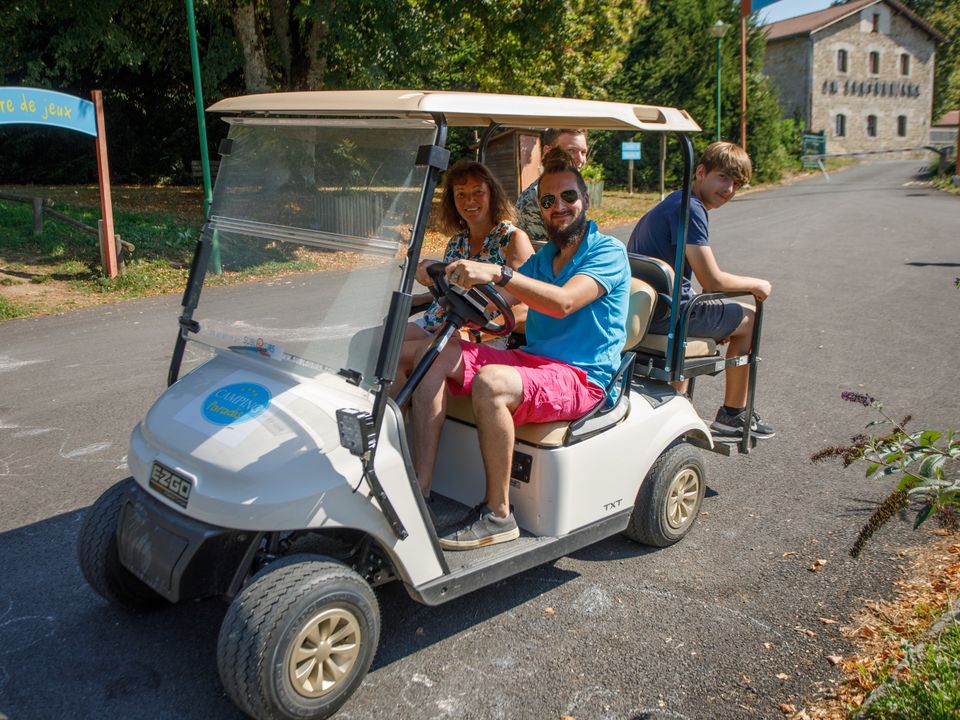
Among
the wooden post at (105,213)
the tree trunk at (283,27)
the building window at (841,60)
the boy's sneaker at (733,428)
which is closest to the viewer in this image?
the boy's sneaker at (733,428)

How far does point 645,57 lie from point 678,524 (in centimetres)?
2637

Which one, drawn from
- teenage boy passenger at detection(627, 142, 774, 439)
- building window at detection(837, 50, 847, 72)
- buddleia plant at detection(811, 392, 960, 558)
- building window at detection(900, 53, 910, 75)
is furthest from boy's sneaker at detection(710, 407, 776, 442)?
building window at detection(900, 53, 910, 75)

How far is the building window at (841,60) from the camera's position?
44594 mm

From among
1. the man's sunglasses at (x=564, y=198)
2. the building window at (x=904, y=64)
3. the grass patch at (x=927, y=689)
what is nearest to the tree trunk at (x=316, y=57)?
the man's sunglasses at (x=564, y=198)

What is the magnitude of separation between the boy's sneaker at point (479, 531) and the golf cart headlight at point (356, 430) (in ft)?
2.16

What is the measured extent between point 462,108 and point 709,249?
181 cm

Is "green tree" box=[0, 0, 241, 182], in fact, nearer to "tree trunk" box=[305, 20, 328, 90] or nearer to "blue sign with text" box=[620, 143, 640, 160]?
"tree trunk" box=[305, 20, 328, 90]

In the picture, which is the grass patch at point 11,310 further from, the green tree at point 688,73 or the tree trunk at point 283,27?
the green tree at point 688,73

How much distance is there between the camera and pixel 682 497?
152 inches

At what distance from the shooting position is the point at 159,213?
15844mm

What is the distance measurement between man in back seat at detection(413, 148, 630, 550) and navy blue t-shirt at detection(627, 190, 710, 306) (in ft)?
2.53

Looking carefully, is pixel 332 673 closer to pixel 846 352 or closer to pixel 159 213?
pixel 846 352

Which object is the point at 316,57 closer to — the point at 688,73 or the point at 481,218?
the point at 481,218

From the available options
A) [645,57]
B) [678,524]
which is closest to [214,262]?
[678,524]
